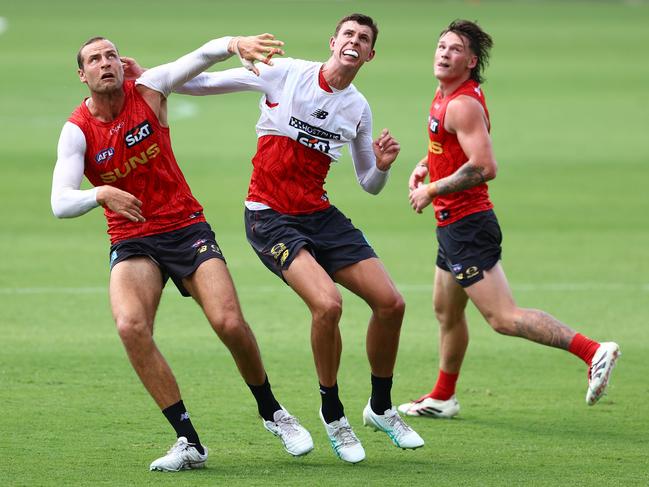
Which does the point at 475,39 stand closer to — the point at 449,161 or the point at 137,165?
the point at 449,161

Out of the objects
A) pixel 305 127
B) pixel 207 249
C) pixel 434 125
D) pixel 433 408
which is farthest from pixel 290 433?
pixel 434 125

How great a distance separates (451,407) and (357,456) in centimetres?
155

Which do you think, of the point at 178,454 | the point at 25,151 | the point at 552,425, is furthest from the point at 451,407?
the point at 25,151

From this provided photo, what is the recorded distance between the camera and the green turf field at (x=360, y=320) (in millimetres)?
8133

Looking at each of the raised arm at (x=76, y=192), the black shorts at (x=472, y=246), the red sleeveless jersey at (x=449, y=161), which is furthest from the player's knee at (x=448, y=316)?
the raised arm at (x=76, y=192)

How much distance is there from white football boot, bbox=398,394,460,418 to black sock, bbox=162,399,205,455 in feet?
6.85

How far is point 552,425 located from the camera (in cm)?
909

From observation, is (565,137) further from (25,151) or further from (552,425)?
(552,425)

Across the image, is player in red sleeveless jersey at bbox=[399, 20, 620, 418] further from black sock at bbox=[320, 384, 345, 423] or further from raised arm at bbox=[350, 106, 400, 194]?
black sock at bbox=[320, 384, 345, 423]

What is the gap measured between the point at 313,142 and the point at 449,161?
3.07 feet

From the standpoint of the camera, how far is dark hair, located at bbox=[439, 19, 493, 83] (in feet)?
29.2

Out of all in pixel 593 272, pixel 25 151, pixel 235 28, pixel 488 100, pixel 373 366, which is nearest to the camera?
pixel 373 366

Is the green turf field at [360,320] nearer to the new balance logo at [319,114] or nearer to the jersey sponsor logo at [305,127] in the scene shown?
the jersey sponsor logo at [305,127]

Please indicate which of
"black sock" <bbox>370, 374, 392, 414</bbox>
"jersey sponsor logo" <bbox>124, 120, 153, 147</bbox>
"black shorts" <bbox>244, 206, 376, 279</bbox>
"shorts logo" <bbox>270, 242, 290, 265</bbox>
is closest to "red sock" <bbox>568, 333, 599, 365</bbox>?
"black sock" <bbox>370, 374, 392, 414</bbox>
